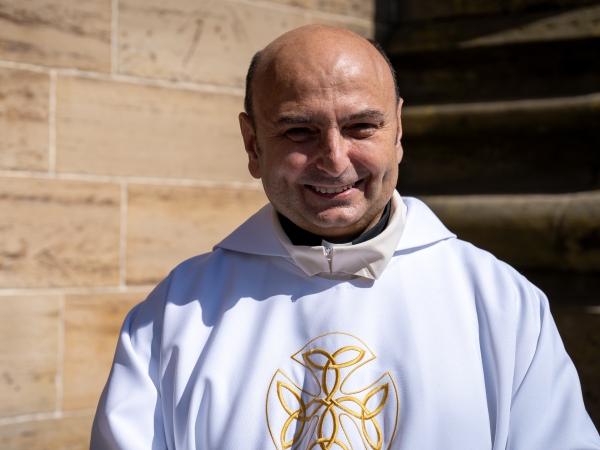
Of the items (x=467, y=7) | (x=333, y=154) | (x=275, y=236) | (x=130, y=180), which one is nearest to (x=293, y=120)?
(x=333, y=154)

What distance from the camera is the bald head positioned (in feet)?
5.55

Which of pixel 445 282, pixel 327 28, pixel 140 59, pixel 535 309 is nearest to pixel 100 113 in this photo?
pixel 140 59

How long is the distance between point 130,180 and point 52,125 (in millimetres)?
453

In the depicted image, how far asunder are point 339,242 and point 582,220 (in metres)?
1.82

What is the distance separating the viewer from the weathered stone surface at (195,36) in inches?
124

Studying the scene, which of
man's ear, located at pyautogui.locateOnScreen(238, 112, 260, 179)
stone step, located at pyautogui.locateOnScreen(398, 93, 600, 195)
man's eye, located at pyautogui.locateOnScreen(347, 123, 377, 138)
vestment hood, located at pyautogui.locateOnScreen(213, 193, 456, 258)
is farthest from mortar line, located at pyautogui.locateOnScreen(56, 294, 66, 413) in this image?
stone step, located at pyautogui.locateOnScreen(398, 93, 600, 195)

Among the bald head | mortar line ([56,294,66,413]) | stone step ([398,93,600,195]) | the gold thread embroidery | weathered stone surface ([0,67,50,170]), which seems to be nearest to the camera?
the gold thread embroidery

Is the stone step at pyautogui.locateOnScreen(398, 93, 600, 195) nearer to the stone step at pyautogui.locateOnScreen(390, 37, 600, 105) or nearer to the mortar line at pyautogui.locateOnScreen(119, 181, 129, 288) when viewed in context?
the stone step at pyautogui.locateOnScreen(390, 37, 600, 105)

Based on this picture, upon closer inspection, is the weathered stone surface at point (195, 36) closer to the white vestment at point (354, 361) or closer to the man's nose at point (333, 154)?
the white vestment at point (354, 361)

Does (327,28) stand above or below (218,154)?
above

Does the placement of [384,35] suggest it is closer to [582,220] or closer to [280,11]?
[280,11]

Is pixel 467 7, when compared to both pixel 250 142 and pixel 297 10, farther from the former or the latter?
pixel 250 142

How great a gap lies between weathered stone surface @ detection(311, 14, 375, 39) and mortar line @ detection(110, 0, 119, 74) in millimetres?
1119

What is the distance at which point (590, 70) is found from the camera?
3338mm
